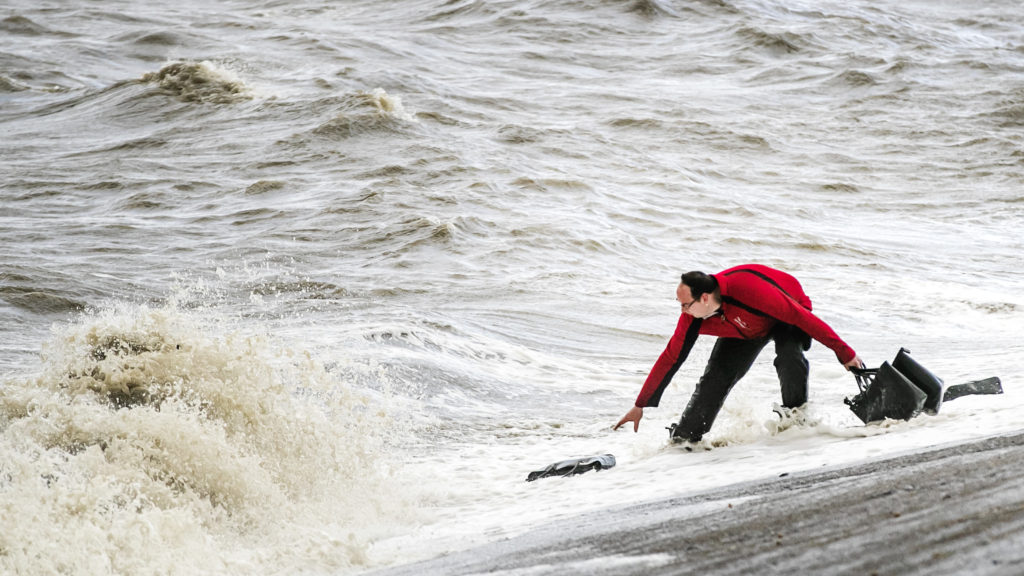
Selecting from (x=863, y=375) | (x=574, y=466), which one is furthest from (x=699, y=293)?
(x=574, y=466)

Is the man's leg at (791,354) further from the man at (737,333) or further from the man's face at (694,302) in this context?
the man's face at (694,302)

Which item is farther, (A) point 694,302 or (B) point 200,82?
(B) point 200,82

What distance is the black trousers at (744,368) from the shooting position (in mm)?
5980

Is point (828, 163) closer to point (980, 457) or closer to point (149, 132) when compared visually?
point (149, 132)

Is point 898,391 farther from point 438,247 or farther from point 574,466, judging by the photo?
point 438,247

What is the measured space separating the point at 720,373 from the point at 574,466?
112cm

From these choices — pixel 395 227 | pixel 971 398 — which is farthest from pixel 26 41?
pixel 971 398

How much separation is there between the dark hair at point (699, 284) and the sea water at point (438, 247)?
0.98 metres

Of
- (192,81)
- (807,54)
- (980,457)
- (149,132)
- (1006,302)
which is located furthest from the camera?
(807,54)

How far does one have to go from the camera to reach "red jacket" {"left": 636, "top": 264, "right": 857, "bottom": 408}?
570 cm

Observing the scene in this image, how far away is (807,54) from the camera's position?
29.1 metres

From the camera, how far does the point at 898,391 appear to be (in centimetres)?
583

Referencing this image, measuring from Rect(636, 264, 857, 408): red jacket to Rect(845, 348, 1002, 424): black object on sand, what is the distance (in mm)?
253

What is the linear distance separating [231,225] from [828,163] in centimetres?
1203
